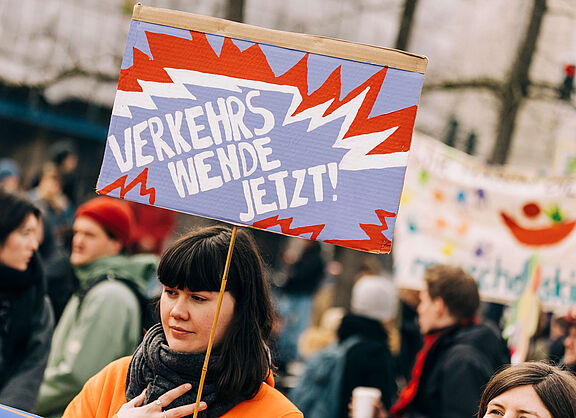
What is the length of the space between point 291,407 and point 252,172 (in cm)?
79

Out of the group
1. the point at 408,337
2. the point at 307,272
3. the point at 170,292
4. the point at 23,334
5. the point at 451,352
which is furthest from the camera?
the point at 307,272

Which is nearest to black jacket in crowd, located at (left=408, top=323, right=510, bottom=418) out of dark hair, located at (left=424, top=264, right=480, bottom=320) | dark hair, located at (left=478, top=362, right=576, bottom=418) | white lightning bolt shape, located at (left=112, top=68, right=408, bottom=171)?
dark hair, located at (left=424, top=264, right=480, bottom=320)

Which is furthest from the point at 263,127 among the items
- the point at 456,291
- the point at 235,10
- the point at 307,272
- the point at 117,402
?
the point at 307,272

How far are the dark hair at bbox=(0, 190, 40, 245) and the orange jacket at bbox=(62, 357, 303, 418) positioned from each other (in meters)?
1.55

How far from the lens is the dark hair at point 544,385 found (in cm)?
262

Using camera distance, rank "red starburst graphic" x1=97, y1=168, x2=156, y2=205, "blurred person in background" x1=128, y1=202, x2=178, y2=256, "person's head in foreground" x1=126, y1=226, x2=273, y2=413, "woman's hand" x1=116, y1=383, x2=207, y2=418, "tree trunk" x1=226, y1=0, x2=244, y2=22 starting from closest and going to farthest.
→ "woman's hand" x1=116, y1=383, x2=207, y2=418
"person's head in foreground" x1=126, y1=226, x2=273, y2=413
"red starburst graphic" x1=97, y1=168, x2=156, y2=205
"tree trunk" x1=226, y1=0, x2=244, y2=22
"blurred person in background" x1=128, y1=202, x2=178, y2=256

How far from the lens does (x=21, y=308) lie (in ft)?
13.0

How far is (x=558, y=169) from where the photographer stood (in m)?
6.56

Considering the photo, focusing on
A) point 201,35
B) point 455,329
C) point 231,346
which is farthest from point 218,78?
point 455,329

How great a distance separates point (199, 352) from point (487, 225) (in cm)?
412

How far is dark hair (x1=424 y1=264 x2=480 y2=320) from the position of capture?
15.1 feet

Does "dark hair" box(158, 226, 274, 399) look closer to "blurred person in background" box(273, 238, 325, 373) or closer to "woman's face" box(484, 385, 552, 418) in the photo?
"woman's face" box(484, 385, 552, 418)

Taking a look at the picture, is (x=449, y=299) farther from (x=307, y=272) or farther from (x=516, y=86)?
(x=307, y=272)

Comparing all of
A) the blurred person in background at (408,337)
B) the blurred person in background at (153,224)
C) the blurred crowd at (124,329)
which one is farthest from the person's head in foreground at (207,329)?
the blurred person in background at (153,224)
